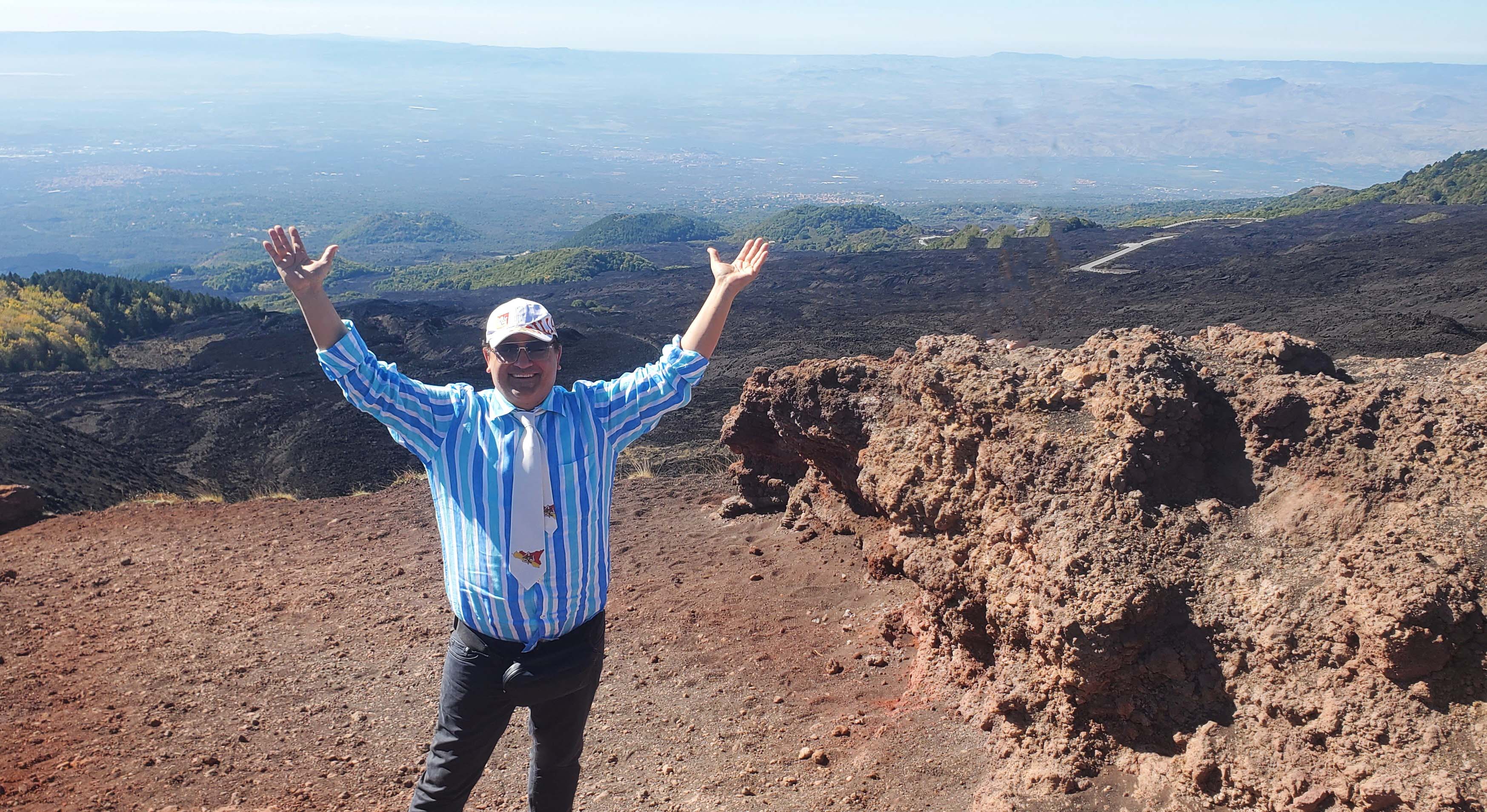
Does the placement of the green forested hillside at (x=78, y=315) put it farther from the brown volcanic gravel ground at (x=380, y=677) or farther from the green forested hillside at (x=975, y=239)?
the green forested hillside at (x=975, y=239)

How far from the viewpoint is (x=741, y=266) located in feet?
9.80

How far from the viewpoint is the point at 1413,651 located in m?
2.66

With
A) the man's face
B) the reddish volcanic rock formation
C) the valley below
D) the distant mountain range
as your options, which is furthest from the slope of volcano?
the distant mountain range

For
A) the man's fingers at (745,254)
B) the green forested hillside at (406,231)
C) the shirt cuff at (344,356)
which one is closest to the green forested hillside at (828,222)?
the green forested hillside at (406,231)

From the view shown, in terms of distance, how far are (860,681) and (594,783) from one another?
1.39 m

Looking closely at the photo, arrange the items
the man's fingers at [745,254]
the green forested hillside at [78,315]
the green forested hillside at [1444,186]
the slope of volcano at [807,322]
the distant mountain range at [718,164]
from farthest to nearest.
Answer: the distant mountain range at [718,164], the green forested hillside at [1444,186], the green forested hillside at [78,315], the slope of volcano at [807,322], the man's fingers at [745,254]

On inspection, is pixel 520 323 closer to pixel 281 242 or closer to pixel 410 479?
pixel 281 242

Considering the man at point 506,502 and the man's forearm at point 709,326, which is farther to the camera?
the man's forearm at point 709,326

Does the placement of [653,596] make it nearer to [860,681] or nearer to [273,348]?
[860,681]

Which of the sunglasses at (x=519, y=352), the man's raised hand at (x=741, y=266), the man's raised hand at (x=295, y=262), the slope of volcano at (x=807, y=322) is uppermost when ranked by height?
the man's raised hand at (x=295, y=262)

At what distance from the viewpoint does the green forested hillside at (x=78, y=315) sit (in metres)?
22.6

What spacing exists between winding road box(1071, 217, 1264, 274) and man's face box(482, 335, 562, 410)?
27379mm

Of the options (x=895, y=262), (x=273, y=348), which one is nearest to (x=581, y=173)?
(x=895, y=262)

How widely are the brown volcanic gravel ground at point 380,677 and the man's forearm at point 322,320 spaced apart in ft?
7.69
